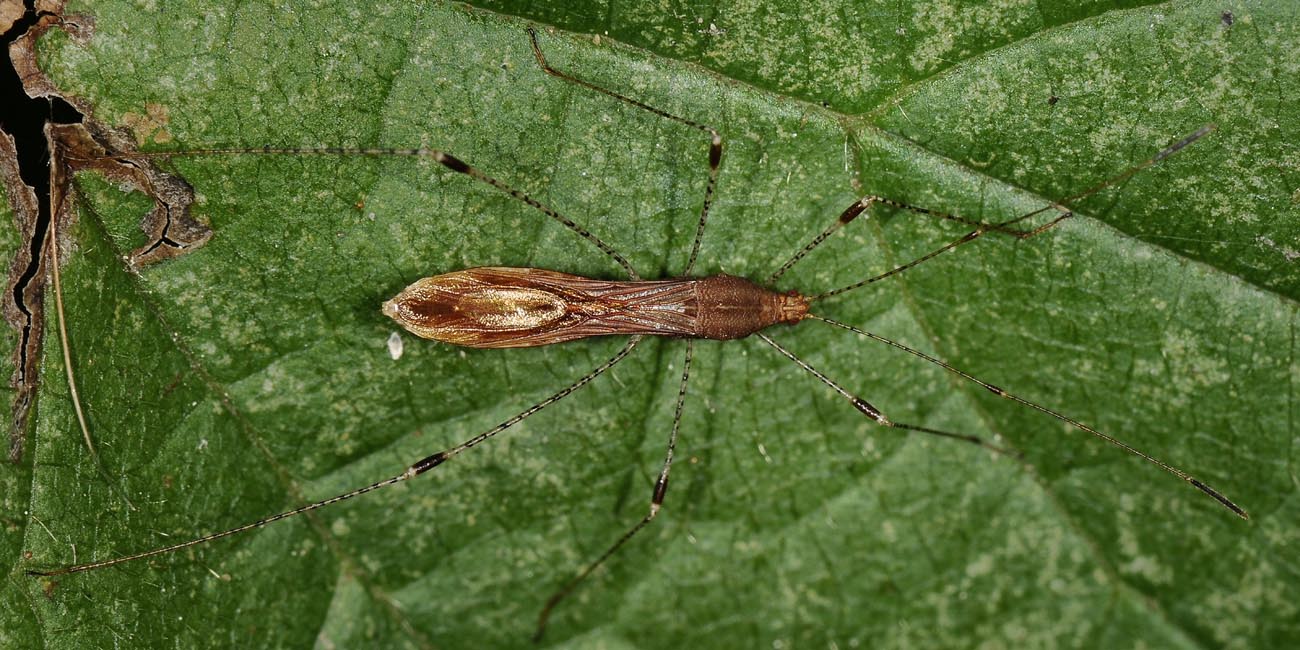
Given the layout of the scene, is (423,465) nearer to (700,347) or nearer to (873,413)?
(700,347)

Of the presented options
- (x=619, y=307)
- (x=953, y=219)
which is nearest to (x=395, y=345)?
(x=619, y=307)

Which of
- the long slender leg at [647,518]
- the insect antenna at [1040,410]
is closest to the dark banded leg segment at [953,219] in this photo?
the insect antenna at [1040,410]

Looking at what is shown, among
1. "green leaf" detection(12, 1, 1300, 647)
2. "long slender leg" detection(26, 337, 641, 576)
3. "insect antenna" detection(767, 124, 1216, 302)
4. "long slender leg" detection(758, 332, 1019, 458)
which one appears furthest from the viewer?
"long slender leg" detection(758, 332, 1019, 458)

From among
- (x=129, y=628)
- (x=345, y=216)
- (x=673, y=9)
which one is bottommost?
(x=129, y=628)

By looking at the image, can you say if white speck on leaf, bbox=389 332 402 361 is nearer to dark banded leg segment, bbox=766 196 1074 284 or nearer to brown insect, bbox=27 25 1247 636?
brown insect, bbox=27 25 1247 636

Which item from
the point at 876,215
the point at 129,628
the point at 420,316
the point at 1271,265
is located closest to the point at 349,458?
the point at 420,316

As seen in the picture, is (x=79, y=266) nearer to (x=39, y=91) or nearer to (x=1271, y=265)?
(x=39, y=91)

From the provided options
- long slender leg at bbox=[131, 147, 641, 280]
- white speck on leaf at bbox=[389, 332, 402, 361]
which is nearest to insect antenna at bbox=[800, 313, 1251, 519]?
long slender leg at bbox=[131, 147, 641, 280]
